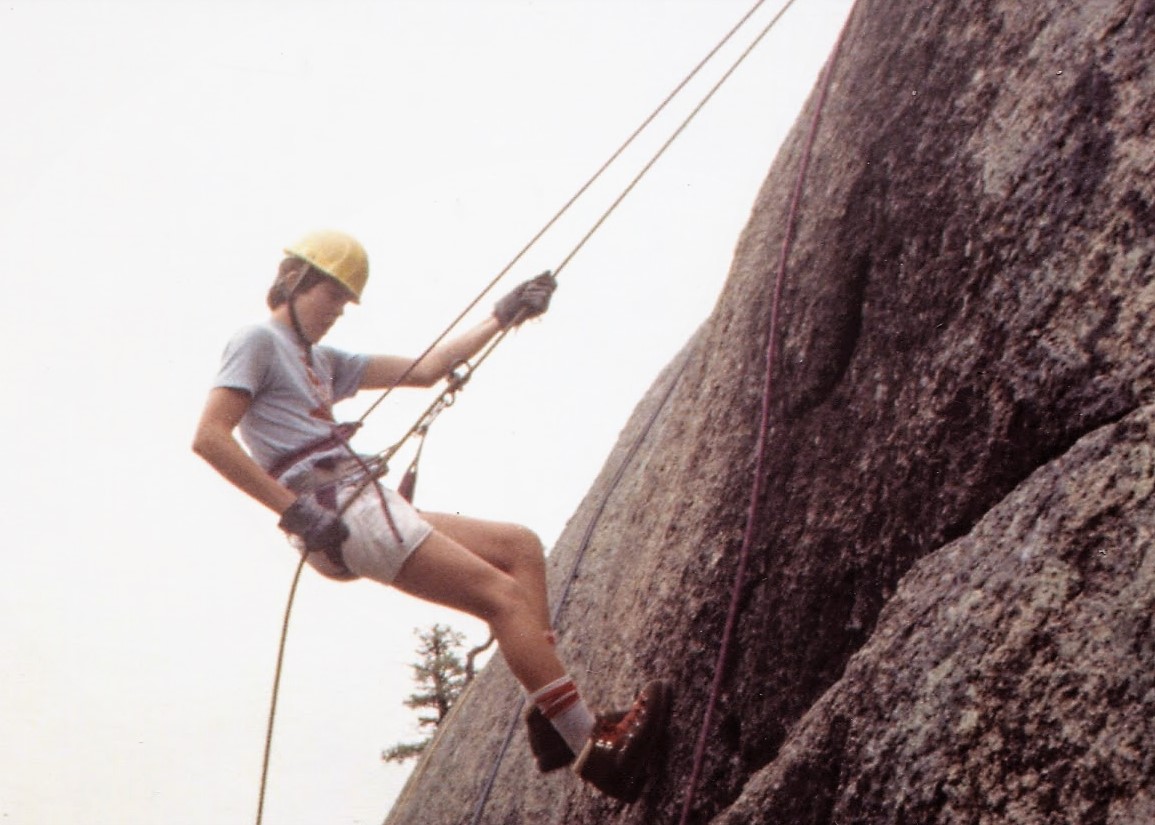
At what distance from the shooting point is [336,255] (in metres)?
5.19

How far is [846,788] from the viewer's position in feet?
10.0

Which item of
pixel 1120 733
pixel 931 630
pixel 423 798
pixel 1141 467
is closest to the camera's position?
pixel 1120 733

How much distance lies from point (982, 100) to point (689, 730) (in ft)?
7.89

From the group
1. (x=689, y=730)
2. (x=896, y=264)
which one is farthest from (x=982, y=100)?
(x=689, y=730)

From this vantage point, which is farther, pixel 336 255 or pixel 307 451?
pixel 336 255

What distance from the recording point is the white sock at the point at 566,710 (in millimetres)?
4438

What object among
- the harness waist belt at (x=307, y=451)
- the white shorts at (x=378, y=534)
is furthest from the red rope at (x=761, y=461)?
the harness waist belt at (x=307, y=451)

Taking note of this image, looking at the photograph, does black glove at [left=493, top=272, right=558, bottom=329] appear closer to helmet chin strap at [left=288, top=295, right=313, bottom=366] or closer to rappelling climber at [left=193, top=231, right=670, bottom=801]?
rappelling climber at [left=193, top=231, right=670, bottom=801]

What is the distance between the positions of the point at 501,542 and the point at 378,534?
1.95 feet

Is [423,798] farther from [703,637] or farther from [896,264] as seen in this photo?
[896,264]

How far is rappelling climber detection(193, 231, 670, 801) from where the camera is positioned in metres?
4.44

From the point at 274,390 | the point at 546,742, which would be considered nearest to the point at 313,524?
the point at 274,390

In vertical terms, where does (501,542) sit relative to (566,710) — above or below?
above

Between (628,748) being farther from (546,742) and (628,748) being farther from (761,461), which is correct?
(761,461)
